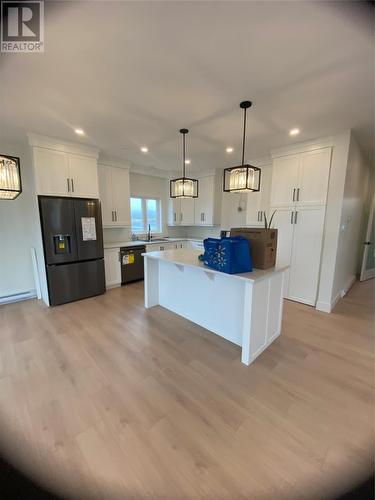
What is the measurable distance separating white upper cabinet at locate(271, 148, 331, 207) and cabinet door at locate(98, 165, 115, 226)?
128 inches

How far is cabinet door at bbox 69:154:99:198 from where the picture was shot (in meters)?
3.40

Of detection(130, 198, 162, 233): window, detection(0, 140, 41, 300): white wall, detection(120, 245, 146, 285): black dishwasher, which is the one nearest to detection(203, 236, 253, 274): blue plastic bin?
detection(120, 245, 146, 285): black dishwasher

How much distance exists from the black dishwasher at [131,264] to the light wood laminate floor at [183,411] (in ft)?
5.59

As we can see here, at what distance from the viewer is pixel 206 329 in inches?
104

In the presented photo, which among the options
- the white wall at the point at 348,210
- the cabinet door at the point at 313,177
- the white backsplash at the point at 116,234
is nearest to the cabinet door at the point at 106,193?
the white backsplash at the point at 116,234

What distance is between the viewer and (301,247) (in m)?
3.41

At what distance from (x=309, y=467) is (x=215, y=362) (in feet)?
3.21

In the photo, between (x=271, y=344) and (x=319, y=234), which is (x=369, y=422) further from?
(x=319, y=234)

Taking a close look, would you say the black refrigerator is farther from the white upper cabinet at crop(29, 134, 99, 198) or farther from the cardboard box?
the cardboard box

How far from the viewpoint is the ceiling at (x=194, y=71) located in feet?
4.05

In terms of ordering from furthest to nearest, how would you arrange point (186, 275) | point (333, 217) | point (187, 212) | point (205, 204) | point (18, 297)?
point (187, 212) → point (205, 204) → point (18, 297) → point (333, 217) → point (186, 275)

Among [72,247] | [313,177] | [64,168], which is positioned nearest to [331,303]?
[313,177]

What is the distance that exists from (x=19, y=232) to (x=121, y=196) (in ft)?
6.37

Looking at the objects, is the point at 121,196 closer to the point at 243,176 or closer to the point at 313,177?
the point at 243,176
